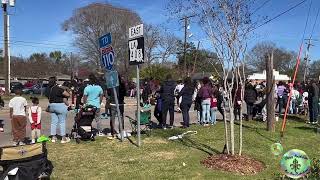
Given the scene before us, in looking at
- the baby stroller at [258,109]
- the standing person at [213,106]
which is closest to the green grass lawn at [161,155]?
the standing person at [213,106]

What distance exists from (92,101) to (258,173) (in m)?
5.37

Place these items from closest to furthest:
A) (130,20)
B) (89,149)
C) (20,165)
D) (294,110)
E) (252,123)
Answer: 1. (20,165)
2. (89,149)
3. (252,123)
4. (294,110)
5. (130,20)

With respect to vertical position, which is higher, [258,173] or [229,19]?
[229,19]

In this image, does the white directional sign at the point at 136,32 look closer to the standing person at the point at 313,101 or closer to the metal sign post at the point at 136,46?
the metal sign post at the point at 136,46

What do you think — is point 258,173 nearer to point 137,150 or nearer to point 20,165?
point 137,150

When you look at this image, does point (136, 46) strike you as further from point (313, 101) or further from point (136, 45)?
point (313, 101)

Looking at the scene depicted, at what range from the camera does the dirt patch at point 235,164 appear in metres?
8.86

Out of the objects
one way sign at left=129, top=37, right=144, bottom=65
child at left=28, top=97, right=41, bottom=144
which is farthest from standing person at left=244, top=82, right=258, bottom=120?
child at left=28, top=97, right=41, bottom=144

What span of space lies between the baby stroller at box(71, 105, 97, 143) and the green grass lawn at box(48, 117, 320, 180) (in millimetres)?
303

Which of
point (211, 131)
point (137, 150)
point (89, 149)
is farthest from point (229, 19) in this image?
point (211, 131)

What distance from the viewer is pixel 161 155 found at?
10.2m

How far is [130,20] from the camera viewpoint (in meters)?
62.3

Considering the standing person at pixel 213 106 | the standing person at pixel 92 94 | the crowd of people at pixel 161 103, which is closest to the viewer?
the crowd of people at pixel 161 103

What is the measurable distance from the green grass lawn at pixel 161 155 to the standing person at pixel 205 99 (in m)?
1.60
